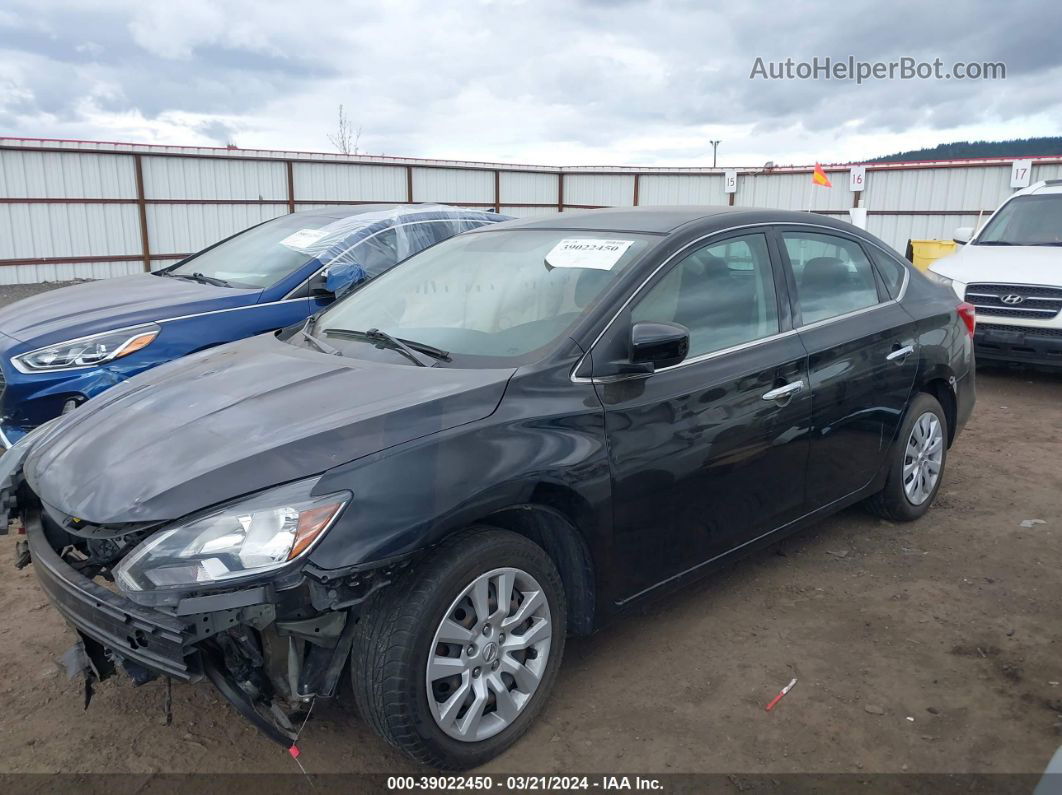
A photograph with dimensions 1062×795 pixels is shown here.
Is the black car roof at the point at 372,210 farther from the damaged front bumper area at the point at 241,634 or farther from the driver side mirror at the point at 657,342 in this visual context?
the damaged front bumper area at the point at 241,634

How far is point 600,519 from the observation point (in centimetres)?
277

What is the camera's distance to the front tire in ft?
7.59

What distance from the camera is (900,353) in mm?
4078

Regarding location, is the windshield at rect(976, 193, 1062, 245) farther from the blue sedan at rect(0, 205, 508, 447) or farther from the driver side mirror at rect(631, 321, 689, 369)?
the driver side mirror at rect(631, 321, 689, 369)

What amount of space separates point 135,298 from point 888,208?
18431 mm

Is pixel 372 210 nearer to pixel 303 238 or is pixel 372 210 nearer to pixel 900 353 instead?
pixel 303 238

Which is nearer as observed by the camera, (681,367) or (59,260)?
(681,367)

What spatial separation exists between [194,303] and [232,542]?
343cm

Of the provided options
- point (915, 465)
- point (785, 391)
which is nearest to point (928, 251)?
point (915, 465)

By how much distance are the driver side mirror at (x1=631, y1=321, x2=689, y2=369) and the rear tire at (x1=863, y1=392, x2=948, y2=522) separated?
1.94 metres

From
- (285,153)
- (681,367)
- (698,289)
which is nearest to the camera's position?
(681,367)

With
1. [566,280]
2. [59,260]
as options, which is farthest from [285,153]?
[566,280]

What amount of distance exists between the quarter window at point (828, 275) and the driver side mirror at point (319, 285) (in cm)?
288

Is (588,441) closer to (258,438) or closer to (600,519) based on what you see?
(600,519)
